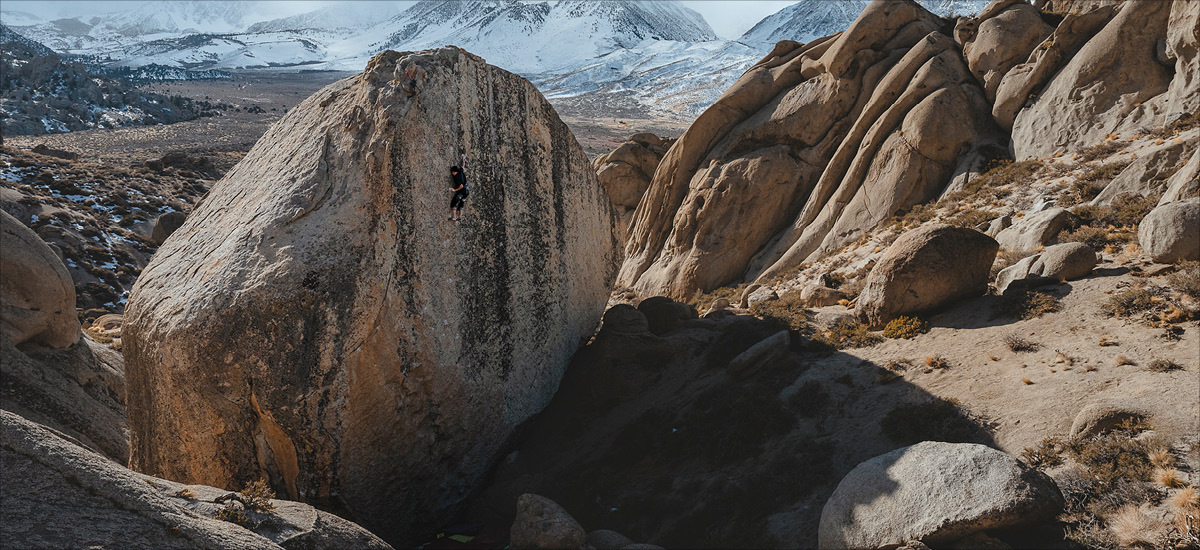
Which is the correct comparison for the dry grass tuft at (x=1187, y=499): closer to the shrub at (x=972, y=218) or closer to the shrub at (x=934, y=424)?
the shrub at (x=934, y=424)

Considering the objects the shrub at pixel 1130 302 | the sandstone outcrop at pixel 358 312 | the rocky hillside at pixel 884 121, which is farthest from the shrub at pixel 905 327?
the rocky hillside at pixel 884 121

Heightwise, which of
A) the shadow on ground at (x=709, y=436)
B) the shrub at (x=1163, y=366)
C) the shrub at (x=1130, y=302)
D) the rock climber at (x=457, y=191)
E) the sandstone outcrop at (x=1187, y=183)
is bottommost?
the shadow on ground at (x=709, y=436)

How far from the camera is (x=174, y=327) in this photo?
8180mm

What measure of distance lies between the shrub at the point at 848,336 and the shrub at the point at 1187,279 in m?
4.38

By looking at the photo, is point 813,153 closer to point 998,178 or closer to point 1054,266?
point 998,178

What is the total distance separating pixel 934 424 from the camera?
9602 millimetres

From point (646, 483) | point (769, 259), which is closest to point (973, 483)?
point (646, 483)

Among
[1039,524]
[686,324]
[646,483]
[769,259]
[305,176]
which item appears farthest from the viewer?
[769,259]

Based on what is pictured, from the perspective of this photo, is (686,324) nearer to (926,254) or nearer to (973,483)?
(926,254)

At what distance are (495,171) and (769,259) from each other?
44.1ft

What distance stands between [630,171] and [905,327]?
66.1 feet

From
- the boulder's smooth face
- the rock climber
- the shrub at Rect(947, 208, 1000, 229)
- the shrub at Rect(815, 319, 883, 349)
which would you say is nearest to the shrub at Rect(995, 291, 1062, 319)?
the shrub at Rect(815, 319, 883, 349)

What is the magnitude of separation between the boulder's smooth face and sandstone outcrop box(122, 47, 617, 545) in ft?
12.7

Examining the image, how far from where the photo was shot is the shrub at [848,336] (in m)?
12.7
